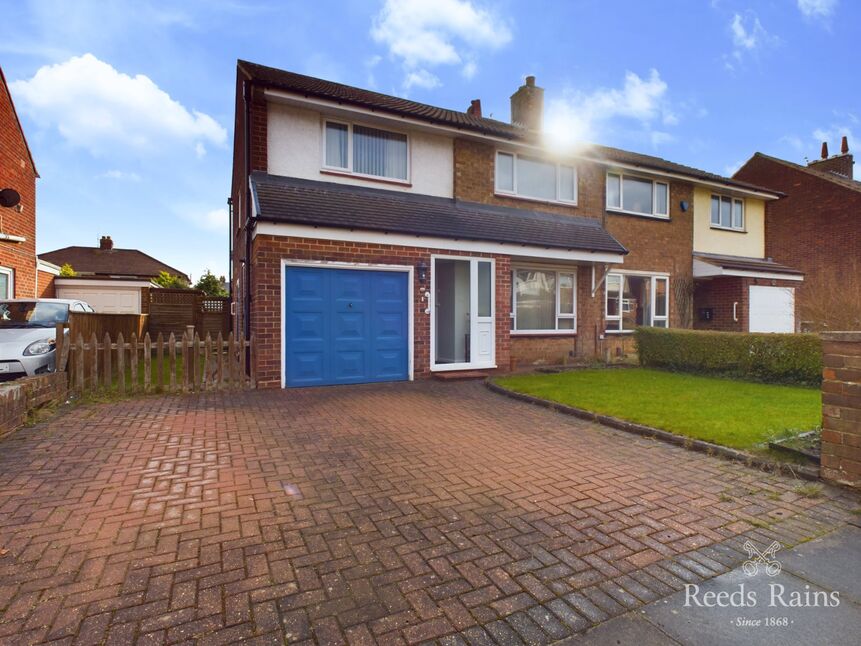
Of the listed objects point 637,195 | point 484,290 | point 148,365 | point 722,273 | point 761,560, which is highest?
point 637,195

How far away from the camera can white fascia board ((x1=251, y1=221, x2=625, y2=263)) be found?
29.1 feet

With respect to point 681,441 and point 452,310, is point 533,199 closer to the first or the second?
point 452,310

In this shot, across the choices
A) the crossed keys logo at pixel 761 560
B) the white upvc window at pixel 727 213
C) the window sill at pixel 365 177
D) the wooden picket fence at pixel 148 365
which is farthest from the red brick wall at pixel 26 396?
the white upvc window at pixel 727 213

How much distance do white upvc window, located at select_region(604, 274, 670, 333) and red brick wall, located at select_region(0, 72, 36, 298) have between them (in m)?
17.8

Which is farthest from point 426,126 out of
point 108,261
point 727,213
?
point 108,261

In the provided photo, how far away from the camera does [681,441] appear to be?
5.28 meters

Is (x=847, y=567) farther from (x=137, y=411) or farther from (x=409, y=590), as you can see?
(x=137, y=411)

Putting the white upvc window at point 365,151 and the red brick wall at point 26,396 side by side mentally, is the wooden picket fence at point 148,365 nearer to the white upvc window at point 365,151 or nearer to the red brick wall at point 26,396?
the red brick wall at point 26,396

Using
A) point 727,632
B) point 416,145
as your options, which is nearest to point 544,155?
point 416,145

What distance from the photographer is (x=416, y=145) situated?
11.4 m

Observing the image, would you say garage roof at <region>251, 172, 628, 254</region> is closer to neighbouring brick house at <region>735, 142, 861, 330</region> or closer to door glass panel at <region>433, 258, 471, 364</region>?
door glass panel at <region>433, 258, 471, 364</region>

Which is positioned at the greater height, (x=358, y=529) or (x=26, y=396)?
(x=26, y=396)

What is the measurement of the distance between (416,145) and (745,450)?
9.36 m

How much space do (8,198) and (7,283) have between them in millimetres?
2488
